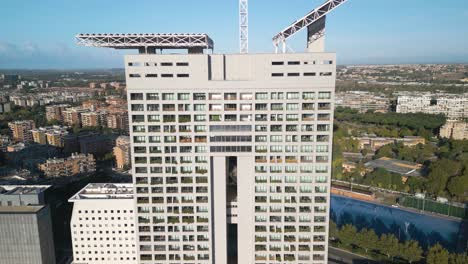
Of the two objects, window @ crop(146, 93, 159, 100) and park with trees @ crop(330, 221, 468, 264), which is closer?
window @ crop(146, 93, 159, 100)

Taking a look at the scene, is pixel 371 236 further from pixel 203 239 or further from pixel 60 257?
pixel 60 257

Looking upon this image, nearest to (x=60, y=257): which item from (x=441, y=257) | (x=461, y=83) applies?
(x=441, y=257)

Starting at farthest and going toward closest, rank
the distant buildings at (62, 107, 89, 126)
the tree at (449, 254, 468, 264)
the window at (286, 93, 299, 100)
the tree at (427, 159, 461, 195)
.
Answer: the distant buildings at (62, 107, 89, 126) < the tree at (427, 159, 461, 195) < the tree at (449, 254, 468, 264) < the window at (286, 93, 299, 100)

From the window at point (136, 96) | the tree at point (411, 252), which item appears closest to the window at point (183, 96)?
the window at point (136, 96)

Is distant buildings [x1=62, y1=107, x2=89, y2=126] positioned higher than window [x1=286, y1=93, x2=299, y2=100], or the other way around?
window [x1=286, y1=93, x2=299, y2=100]

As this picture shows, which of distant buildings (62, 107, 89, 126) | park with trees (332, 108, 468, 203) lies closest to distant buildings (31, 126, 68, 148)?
distant buildings (62, 107, 89, 126)

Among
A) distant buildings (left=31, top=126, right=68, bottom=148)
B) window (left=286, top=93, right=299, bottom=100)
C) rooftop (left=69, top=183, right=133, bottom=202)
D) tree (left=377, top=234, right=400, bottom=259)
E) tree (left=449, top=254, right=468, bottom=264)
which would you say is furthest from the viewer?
distant buildings (left=31, top=126, right=68, bottom=148)

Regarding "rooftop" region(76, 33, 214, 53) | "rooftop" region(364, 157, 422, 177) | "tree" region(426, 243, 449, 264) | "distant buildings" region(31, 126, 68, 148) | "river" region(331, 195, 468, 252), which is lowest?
"river" region(331, 195, 468, 252)

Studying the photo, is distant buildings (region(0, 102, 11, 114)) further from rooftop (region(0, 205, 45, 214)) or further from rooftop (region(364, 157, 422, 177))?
rooftop (region(364, 157, 422, 177))
